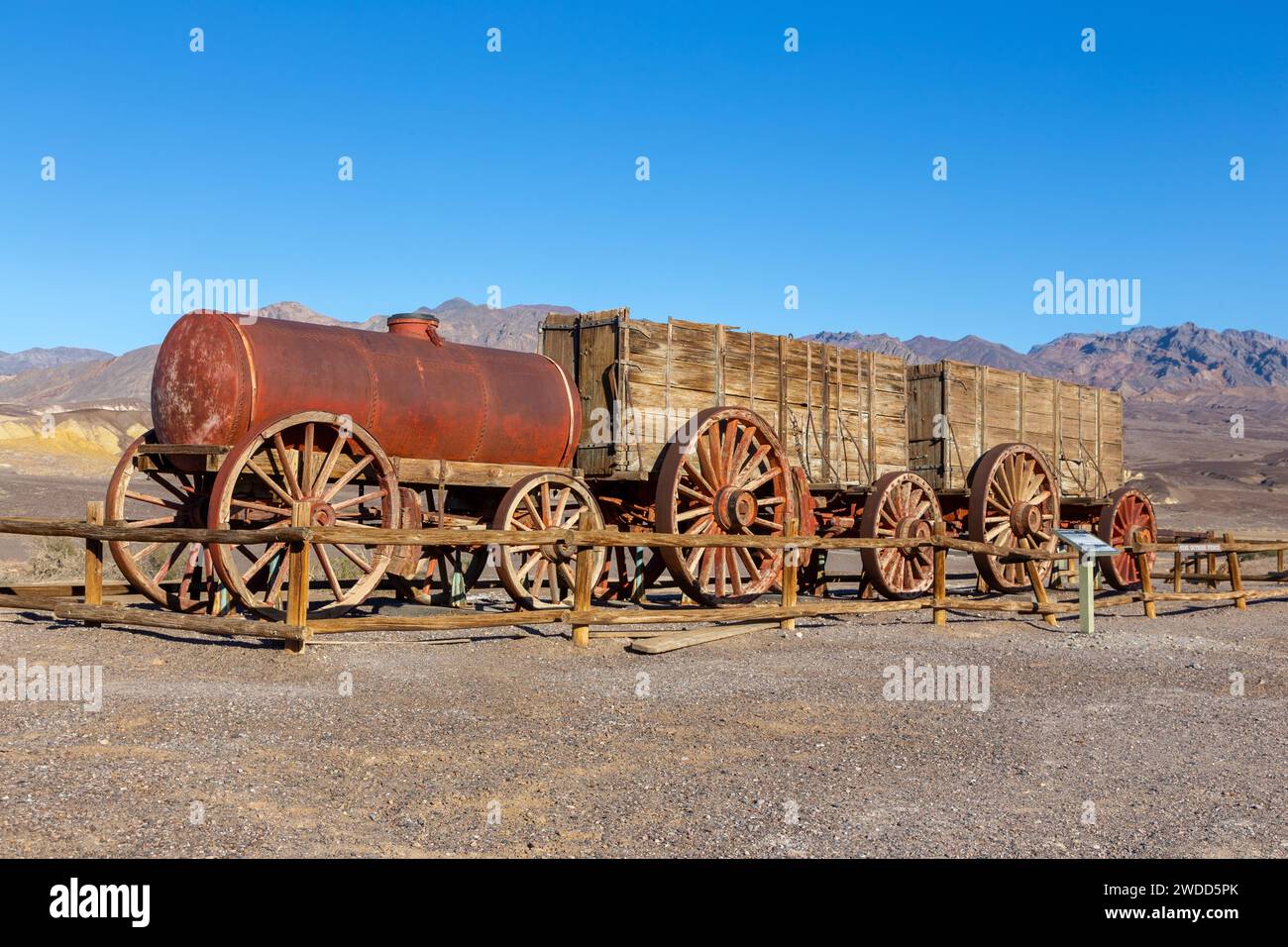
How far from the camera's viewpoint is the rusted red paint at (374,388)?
10234 millimetres

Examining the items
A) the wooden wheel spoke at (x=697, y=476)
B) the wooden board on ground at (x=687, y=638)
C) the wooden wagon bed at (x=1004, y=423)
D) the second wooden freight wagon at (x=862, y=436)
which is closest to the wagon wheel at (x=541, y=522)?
the second wooden freight wagon at (x=862, y=436)

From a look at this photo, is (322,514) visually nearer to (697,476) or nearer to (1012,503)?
(697,476)

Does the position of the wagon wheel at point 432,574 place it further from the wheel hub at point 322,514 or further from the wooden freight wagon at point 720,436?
the wooden freight wagon at point 720,436

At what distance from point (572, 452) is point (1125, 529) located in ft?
31.6

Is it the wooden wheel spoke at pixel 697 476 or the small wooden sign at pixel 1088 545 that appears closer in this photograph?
the small wooden sign at pixel 1088 545

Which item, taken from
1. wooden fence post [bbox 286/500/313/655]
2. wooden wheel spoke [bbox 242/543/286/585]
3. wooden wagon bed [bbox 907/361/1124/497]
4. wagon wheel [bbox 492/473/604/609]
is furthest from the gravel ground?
wooden wagon bed [bbox 907/361/1124/497]

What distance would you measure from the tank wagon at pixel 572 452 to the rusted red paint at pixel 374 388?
2 centimetres

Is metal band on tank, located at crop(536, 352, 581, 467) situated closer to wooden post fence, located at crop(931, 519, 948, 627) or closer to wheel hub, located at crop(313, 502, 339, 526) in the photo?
wheel hub, located at crop(313, 502, 339, 526)

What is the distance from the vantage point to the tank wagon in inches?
406

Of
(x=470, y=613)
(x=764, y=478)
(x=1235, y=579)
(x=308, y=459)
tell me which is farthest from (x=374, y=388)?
(x=1235, y=579)

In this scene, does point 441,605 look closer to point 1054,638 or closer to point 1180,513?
point 1054,638

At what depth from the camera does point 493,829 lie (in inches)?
202

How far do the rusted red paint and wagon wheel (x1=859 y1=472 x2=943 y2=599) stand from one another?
4.09 meters
